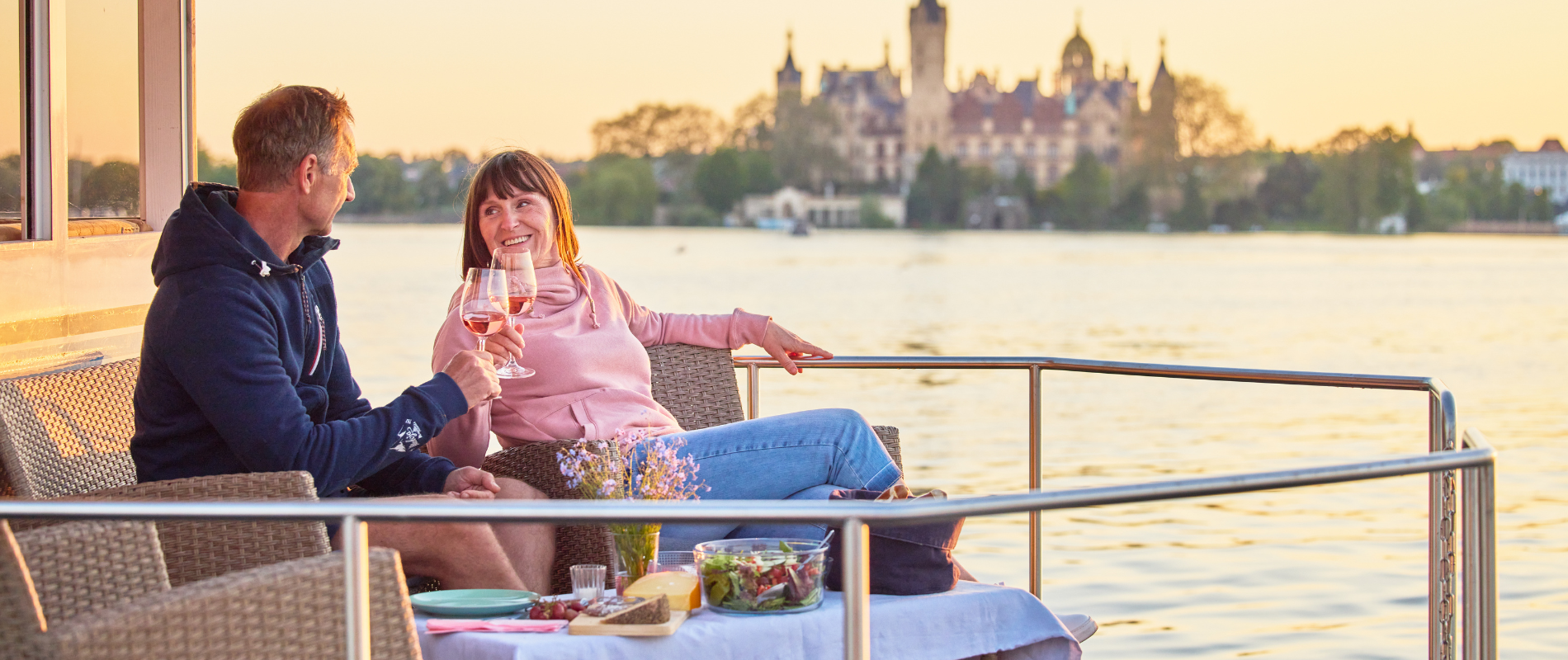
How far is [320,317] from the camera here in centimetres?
256

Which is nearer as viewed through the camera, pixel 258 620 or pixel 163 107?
pixel 258 620

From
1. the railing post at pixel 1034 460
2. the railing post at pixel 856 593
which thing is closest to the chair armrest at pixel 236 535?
Result: the railing post at pixel 856 593

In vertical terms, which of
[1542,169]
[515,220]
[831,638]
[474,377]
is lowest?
[831,638]

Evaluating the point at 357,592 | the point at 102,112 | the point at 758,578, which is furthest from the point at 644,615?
the point at 102,112

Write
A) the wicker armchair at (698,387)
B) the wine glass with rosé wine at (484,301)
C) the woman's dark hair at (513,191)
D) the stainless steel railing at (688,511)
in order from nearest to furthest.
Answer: the stainless steel railing at (688,511), the wine glass with rosé wine at (484,301), the woman's dark hair at (513,191), the wicker armchair at (698,387)

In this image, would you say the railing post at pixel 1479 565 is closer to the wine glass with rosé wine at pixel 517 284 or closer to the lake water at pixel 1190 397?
the wine glass with rosé wine at pixel 517 284

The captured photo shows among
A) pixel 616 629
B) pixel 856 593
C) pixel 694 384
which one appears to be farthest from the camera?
pixel 694 384

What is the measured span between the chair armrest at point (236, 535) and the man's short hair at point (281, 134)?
0.49 m

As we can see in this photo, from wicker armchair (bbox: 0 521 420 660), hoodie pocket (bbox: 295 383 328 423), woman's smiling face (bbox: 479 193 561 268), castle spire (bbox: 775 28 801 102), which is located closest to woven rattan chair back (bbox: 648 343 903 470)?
woman's smiling face (bbox: 479 193 561 268)

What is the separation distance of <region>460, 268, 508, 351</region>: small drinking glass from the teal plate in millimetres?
446

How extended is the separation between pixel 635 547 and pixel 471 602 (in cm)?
24

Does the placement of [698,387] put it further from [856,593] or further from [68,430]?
[856,593]

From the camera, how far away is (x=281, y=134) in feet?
7.77

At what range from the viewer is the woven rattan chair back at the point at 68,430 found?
7.94 feet
